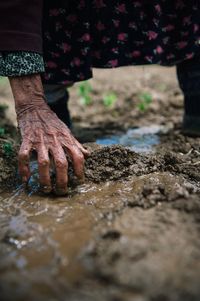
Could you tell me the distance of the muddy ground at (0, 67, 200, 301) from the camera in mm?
1153

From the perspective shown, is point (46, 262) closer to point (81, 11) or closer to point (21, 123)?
point (21, 123)

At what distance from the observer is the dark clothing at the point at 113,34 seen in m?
2.17

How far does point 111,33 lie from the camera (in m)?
2.29

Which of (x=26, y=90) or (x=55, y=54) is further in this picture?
(x=55, y=54)

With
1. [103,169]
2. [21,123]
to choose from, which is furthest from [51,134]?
[103,169]

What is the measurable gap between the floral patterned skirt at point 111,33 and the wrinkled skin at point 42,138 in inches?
16.1

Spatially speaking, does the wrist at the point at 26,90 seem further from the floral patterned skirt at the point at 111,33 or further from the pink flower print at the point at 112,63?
the pink flower print at the point at 112,63

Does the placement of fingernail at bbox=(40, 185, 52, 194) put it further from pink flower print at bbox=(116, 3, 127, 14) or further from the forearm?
pink flower print at bbox=(116, 3, 127, 14)

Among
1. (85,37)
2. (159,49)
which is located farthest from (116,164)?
(159,49)

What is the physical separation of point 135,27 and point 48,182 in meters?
1.17

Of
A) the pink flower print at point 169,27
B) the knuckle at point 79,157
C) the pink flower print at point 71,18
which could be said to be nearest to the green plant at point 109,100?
the pink flower print at point 169,27

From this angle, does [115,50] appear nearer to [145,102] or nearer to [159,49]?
[159,49]

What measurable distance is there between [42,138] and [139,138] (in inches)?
49.0

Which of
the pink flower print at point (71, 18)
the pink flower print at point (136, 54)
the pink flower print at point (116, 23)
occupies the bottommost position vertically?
the pink flower print at point (136, 54)
